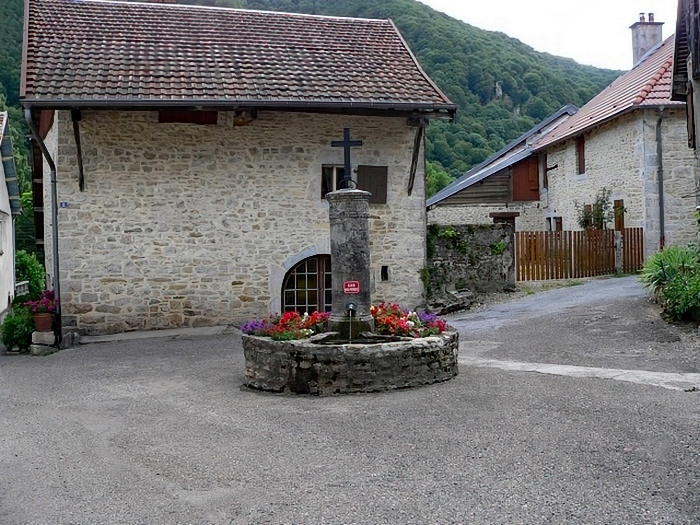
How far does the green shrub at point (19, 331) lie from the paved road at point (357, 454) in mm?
4026

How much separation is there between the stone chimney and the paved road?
21.2 metres

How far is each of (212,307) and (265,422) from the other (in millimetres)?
6959

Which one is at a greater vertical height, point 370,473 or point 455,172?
point 455,172

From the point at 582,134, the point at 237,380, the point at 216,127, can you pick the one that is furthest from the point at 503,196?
the point at 237,380

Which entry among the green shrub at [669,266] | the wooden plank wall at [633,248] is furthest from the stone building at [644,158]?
the green shrub at [669,266]

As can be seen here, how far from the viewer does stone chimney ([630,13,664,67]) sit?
86.6 ft

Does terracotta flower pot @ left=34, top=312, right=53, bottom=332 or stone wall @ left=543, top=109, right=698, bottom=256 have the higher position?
stone wall @ left=543, top=109, right=698, bottom=256

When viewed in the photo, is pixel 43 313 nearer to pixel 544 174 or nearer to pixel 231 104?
pixel 231 104

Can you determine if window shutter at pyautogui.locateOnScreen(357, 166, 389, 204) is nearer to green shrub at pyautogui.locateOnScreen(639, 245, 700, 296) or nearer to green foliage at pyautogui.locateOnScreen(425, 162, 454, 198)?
green shrub at pyautogui.locateOnScreen(639, 245, 700, 296)

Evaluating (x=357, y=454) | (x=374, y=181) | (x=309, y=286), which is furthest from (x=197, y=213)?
(x=357, y=454)

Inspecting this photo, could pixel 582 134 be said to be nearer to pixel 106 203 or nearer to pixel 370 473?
pixel 106 203

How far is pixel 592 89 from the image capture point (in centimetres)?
4738

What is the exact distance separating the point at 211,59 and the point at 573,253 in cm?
998

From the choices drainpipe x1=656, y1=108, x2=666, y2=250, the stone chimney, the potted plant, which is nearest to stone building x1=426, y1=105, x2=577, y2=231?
the stone chimney
